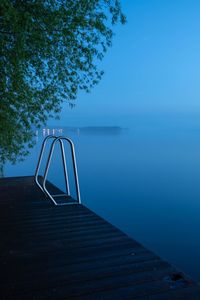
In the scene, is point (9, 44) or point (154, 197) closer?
point (9, 44)

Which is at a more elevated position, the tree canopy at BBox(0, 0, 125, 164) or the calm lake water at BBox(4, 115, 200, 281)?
the tree canopy at BBox(0, 0, 125, 164)

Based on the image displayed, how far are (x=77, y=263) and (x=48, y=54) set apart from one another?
191 inches

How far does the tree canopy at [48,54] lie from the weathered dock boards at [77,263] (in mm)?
3237

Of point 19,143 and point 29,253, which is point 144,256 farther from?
point 19,143

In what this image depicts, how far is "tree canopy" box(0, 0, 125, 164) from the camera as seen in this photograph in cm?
A: 589

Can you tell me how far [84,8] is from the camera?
6191 mm

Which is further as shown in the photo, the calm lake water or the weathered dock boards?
the calm lake water

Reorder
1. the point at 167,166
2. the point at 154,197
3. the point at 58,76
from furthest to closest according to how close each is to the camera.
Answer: the point at 167,166
the point at 154,197
the point at 58,76

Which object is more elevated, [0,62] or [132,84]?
[132,84]

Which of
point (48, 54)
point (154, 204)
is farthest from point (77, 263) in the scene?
point (154, 204)

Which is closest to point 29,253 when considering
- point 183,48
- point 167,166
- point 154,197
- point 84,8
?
point 84,8

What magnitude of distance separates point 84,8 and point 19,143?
144 inches

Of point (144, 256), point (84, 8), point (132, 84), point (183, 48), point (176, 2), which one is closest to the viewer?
point (144, 256)

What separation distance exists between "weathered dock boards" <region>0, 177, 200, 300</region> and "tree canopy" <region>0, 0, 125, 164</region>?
10.6ft
